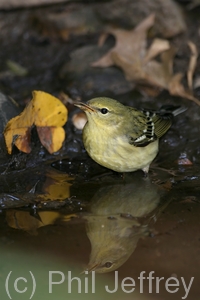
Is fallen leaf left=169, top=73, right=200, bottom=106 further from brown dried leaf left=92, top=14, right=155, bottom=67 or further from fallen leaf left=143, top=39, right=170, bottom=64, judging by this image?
brown dried leaf left=92, top=14, right=155, bottom=67

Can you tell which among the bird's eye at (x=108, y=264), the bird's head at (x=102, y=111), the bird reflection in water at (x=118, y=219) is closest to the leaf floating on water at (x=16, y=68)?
the bird's head at (x=102, y=111)

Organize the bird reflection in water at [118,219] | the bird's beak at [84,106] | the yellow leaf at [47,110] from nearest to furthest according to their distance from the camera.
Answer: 1. the bird reflection in water at [118,219]
2. the bird's beak at [84,106]
3. the yellow leaf at [47,110]

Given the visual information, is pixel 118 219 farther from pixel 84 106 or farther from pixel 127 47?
pixel 127 47

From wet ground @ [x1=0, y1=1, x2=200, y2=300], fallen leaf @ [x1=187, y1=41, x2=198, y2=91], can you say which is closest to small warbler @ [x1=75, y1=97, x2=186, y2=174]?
wet ground @ [x1=0, y1=1, x2=200, y2=300]

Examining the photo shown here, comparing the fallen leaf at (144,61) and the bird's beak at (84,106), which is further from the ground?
the bird's beak at (84,106)

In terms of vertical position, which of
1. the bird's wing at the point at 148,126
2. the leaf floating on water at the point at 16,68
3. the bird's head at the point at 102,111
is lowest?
the leaf floating on water at the point at 16,68

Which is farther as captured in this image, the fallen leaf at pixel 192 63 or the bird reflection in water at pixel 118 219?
the fallen leaf at pixel 192 63

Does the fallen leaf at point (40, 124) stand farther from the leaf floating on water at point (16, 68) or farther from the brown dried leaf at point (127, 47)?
the leaf floating on water at point (16, 68)

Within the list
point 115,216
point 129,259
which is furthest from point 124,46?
point 129,259
